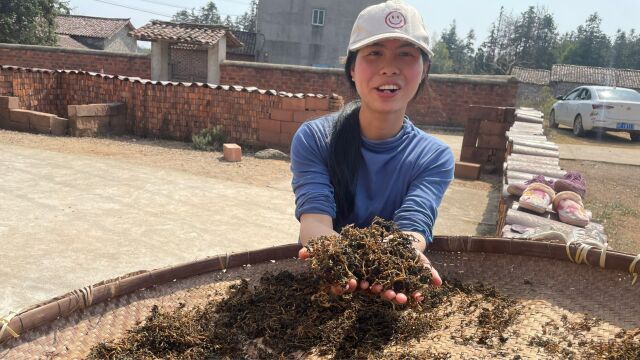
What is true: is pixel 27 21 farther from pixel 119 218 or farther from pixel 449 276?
pixel 449 276

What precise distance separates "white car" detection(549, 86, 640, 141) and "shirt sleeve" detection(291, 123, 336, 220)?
44.6ft

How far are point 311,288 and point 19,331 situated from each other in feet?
2.71

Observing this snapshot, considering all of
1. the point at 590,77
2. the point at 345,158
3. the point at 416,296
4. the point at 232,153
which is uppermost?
the point at 590,77

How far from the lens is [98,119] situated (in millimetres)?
9953

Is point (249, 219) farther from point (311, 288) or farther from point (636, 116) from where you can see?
point (636, 116)

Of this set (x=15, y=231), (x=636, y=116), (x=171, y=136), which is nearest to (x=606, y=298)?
(x=15, y=231)

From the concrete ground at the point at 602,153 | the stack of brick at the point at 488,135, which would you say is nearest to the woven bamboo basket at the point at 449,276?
the stack of brick at the point at 488,135

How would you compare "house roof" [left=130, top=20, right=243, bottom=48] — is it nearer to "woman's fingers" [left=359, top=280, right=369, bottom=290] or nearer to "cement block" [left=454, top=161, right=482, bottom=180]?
"cement block" [left=454, top=161, right=482, bottom=180]

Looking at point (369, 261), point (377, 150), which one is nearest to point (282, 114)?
point (377, 150)

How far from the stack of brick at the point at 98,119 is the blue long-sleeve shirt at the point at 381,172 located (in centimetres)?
878

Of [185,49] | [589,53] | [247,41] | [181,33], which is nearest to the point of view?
[181,33]

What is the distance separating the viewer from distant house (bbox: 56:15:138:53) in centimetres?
3566

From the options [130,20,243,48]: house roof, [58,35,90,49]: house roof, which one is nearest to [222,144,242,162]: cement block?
[130,20,243,48]: house roof

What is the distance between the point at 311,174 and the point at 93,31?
38887mm
